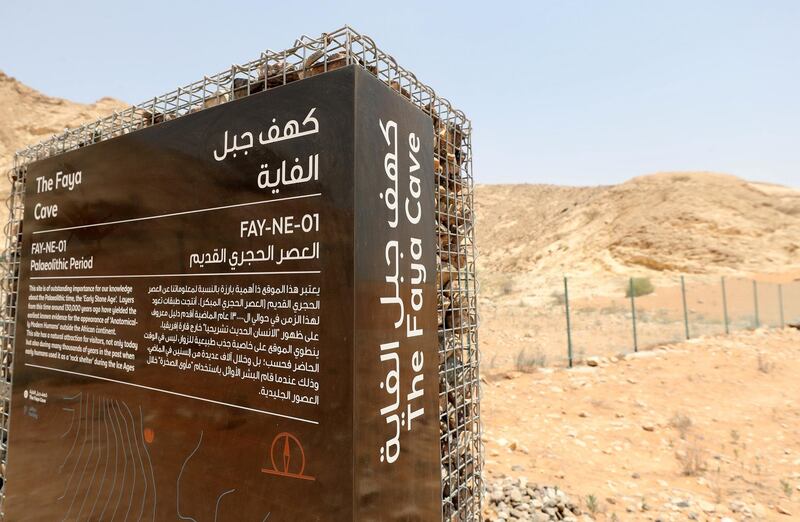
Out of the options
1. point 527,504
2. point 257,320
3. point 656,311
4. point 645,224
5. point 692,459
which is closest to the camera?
point 257,320

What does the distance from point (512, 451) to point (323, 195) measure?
4773 mm

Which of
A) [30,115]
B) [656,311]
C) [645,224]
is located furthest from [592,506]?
[30,115]

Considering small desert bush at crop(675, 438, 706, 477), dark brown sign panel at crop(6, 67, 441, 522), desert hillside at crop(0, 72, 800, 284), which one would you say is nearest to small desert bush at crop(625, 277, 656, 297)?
desert hillside at crop(0, 72, 800, 284)

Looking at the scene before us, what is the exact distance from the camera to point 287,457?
7.16ft

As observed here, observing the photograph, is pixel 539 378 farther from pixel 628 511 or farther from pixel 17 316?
pixel 17 316

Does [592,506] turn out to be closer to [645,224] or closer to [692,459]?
[692,459]

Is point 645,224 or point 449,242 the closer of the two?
point 449,242

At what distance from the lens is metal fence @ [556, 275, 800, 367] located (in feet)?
38.7

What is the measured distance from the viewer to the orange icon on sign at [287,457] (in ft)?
6.98

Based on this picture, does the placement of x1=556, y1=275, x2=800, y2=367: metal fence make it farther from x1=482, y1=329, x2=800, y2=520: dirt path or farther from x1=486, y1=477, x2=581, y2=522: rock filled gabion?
x1=486, y1=477, x2=581, y2=522: rock filled gabion

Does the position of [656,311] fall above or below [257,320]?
below

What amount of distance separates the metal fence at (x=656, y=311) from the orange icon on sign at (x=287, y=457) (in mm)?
8262

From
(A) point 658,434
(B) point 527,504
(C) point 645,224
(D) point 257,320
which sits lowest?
(A) point 658,434

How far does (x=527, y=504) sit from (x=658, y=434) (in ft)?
10.9
